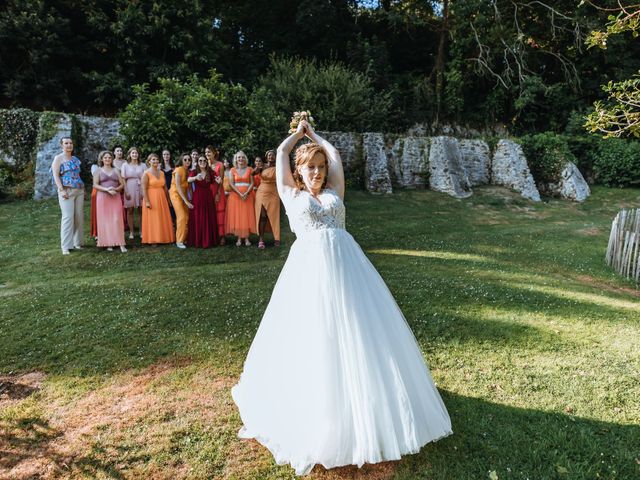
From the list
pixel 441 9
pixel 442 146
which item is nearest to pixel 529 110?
pixel 441 9

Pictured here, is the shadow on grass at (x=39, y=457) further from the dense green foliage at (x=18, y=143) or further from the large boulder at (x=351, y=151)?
the large boulder at (x=351, y=151)

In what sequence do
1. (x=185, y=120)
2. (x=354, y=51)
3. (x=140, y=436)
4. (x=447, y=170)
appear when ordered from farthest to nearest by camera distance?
(x=354, y=51) → (x=447, y=170) → (x=185, y=120) → (x=140, y=436)

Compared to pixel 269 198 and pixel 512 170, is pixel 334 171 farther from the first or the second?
pixel 512 170

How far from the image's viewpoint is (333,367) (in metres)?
3.12

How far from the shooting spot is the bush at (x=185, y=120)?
12438mm

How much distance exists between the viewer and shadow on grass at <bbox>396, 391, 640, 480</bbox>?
318 cm

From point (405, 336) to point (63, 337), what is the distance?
4.53 meters

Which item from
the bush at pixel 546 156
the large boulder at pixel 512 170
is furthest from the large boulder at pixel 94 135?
the bush at pixel 546 156

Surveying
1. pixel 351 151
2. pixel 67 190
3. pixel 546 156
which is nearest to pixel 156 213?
pixel 67 190

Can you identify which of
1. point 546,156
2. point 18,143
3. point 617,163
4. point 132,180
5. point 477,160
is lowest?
point 132,180

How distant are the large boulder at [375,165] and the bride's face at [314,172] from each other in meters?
14.5

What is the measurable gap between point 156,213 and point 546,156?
1769 cm

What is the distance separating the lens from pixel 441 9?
27.5 meters

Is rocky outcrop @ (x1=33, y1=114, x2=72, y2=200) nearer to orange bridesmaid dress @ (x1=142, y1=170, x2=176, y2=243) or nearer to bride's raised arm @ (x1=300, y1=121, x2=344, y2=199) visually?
orange bridesmaid dress @ (x1=142, y1=170, x2=176, y2=243)
